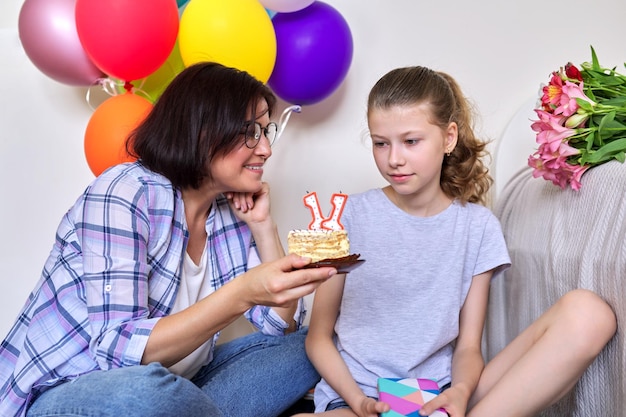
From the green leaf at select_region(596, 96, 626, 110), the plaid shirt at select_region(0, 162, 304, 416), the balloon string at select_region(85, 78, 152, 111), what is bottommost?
the plaid shirt at select_region(0, 162, 304, 416)

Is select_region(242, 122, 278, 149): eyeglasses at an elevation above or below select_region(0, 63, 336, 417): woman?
above

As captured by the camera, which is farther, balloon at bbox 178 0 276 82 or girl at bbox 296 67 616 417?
balloon at bbox 178 0 276 82

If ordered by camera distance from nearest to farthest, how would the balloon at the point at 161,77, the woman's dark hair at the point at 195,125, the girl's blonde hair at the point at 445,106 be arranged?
the woman's dark hair at the point at 195,125 → the girl's blonde hair at the point at 445,106 → the balloon at the point at 161,77

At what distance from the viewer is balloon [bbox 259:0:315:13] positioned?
1.68m

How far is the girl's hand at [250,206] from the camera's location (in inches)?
58.1

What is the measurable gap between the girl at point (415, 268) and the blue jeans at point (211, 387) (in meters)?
0.13

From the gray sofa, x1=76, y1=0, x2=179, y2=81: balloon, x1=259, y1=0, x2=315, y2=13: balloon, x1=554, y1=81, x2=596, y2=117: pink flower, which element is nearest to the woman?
x1=76, y1=0, x2=179, y2=81: balloon

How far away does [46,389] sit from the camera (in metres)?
1.15

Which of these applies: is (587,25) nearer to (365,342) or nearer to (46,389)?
(365,342)

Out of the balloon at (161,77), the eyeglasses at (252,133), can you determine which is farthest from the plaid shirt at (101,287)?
the balloon at (161,77)

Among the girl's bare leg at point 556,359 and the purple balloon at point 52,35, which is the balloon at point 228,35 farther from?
the girl's bare leg at point 556,359

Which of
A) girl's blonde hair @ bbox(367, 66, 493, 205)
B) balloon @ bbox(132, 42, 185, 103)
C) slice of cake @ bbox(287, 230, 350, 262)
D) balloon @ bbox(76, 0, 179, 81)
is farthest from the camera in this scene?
balloon @ bbox(132, 42, 185, 103)

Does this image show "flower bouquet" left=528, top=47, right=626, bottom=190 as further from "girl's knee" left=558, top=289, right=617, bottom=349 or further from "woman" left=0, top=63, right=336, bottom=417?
"woman" left=0, top=63, right=336, bottom=417

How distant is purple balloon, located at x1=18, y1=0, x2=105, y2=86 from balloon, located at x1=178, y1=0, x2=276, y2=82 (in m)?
0.32
